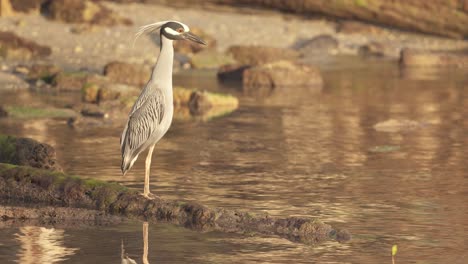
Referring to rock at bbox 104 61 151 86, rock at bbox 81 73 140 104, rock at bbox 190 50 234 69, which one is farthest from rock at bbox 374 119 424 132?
rock at bbox 190 50 234 69

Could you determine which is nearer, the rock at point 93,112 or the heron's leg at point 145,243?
the heron's leg at point 145,243

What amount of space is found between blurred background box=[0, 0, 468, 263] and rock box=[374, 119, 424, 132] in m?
0.04

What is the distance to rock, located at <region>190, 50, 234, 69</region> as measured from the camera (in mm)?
31781

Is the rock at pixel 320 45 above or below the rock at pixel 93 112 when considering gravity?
above

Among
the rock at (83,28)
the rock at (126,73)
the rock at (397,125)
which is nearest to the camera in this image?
the rock at (397,125)

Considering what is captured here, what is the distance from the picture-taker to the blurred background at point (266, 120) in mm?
11562

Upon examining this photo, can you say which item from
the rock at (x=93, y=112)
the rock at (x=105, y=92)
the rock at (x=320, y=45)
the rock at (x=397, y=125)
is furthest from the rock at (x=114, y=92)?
the rock at (x=320, y=45)

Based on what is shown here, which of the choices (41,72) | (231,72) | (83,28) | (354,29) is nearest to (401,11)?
(231,72)

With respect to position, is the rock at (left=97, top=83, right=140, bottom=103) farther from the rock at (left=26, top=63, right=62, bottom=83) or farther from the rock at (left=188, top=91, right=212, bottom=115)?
the rock at (left=26, top=63, right=62, bottom=83)

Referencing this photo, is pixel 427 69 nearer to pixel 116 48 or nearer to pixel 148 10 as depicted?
pixel 116 48

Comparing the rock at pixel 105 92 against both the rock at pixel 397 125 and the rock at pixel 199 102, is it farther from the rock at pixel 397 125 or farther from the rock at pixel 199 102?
the rock at pixel 397 125

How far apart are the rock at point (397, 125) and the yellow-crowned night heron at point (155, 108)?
290 inches

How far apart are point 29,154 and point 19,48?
1817cm

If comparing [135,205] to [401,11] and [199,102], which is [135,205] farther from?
[401,11]
